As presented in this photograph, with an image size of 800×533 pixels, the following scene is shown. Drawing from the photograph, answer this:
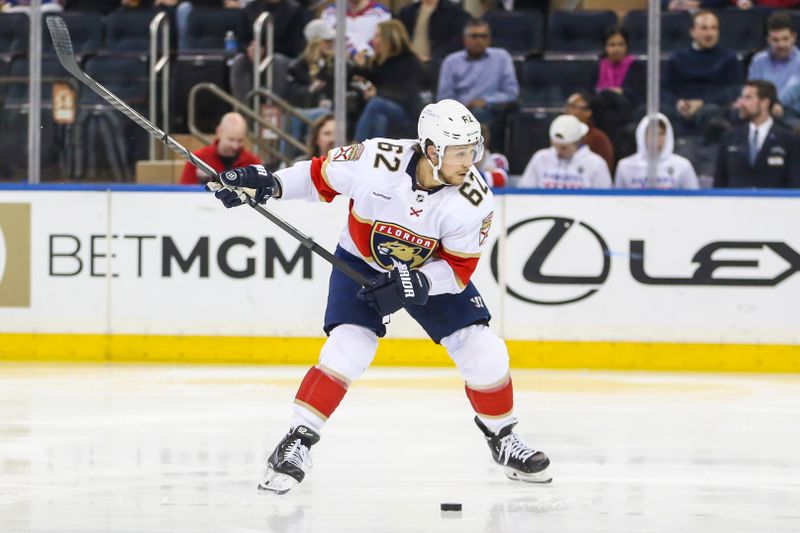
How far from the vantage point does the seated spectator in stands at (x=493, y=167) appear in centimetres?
794

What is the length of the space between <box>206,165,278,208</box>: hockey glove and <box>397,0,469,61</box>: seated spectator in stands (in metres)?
3.87

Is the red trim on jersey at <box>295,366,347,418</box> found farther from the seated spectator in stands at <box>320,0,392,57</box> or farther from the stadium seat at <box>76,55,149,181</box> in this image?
the seated spectator in stands at <box>320,0,392,57</box>

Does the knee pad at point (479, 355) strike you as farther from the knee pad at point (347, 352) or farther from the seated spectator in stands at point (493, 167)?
the seated spectator in stands at point (493, 167)

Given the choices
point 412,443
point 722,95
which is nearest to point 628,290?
point 722,95

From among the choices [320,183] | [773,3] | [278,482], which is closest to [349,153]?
[320,183]

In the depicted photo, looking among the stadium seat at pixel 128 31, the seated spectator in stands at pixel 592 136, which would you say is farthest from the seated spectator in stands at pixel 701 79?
the stadium seat at pixel 128 31

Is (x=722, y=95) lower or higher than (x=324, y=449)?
higher

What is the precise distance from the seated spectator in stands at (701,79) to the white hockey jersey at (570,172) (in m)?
0.43

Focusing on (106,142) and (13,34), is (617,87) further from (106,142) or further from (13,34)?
(13,34)

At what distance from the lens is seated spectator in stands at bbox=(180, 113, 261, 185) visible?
794cm

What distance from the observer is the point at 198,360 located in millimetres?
8008

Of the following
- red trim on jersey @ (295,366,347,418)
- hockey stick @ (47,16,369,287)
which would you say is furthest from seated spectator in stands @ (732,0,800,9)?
red trim on jersey @ (295,366,347,418)

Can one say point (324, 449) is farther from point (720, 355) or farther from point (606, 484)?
point (720, 355)

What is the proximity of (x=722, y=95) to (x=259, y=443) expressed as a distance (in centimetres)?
346
